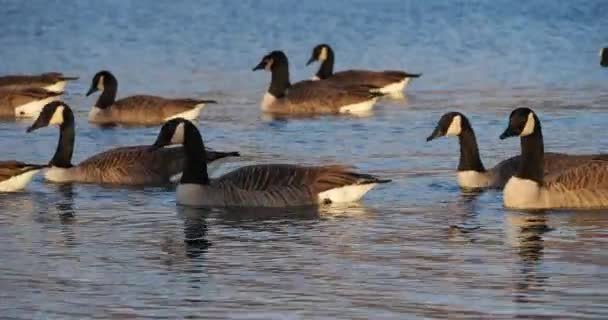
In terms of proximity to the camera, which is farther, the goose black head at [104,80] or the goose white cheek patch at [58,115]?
the goose black head at [104,80]

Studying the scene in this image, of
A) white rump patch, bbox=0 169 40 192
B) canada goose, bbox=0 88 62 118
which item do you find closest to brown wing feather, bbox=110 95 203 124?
canada goose, bbox=0 88 62 118

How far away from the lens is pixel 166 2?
4069cm

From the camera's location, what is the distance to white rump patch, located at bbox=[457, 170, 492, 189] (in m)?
14.6

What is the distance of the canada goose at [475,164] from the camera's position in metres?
14.3

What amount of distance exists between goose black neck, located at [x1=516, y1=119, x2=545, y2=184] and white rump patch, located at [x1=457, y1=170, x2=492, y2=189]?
1.17 metres

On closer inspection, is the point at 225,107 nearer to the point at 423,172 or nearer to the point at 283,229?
the point at 423,172

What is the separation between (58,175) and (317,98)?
6.74m

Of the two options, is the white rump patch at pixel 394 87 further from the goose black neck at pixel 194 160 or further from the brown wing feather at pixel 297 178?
the brown wing feather at pixel 297 178

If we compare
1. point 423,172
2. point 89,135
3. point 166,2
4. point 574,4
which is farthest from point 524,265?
point 166,2

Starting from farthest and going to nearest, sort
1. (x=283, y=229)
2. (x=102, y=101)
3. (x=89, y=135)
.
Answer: (x=102, y=101) → (x=89, y=135) → (x=283, y=229)

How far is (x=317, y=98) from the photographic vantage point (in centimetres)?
2166

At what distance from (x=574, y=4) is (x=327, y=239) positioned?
89.1 feet

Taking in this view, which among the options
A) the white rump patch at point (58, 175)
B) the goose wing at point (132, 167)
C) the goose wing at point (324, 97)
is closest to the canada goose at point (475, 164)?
the goose wing at point (132, 167)

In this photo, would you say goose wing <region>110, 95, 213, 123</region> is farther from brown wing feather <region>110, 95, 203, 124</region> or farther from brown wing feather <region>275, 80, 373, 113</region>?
brown wing feather <region>275, 80, 373, 113</region>
